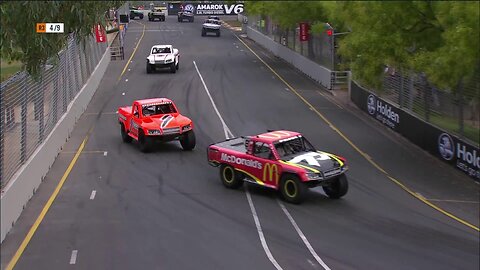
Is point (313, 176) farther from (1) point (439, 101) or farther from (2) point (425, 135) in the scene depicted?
(2) point (425, 135)

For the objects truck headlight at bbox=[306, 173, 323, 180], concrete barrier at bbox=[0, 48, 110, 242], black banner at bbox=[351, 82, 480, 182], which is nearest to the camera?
concrete barrier at bbox=[0, 48, 110, 242]

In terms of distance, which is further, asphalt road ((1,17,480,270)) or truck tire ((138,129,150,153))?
truck tire ((138,129,150,153))

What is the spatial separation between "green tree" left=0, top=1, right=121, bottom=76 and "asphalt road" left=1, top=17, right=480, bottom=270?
14.5ft

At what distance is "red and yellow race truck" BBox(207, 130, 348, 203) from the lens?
15.9 meters

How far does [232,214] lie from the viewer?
1545 cm

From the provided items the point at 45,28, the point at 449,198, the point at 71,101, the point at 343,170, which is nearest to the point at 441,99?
the point at 449,198

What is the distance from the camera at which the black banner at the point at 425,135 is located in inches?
780

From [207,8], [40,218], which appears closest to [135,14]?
[207,8]

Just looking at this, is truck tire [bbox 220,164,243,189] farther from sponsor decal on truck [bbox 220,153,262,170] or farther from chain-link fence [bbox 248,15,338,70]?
chain-link fence [bbox 248,15,338,70]

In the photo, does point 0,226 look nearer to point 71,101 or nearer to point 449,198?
point 449,198

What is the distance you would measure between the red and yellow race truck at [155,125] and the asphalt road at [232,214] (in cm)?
51

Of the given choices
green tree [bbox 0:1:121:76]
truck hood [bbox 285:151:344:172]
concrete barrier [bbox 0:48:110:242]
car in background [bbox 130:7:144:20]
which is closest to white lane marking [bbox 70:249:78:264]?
concrete barrier [bbox 0:48:110:242]

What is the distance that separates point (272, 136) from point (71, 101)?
12.9 metres

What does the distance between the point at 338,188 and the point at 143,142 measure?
7.86 meters
